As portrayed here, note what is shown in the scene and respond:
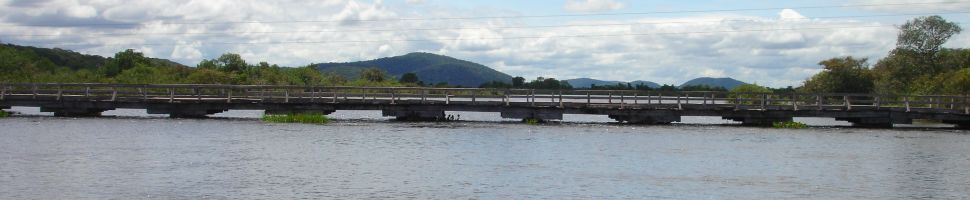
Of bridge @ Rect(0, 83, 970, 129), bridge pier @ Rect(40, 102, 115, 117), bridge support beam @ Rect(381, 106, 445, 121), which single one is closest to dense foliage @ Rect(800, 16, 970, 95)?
bridge @ Rect(0, 83, 970, 129)

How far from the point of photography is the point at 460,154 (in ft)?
128

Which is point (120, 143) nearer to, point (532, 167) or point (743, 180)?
point (532, 167)

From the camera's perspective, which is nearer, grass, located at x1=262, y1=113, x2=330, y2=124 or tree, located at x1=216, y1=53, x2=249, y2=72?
grass, located at x1=262, y1=113, x2=330, y2=124

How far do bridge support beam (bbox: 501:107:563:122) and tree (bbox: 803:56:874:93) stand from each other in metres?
62.2

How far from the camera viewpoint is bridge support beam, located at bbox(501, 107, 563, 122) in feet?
188

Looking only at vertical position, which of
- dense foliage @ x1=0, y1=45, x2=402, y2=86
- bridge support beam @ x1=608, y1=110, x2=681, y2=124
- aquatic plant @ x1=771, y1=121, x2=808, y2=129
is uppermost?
dense foliage @ x1=0, y1=45, x2=402, y2=86

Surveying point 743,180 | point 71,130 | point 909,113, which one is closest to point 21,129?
point 71,130

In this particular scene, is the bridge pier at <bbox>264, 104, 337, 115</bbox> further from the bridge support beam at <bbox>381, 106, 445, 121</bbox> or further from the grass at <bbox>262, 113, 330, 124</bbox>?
the bridge support beam at <bbox>381, 106, 445, 121</bbox>

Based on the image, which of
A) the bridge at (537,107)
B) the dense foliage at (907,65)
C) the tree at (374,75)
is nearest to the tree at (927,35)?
the dense foliage at (907,65)

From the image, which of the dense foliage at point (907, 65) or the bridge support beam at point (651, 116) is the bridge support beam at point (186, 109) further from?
the dense foliage at point (907, 65)

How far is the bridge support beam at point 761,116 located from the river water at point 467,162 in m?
1.83

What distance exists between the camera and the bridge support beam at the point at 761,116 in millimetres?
57094

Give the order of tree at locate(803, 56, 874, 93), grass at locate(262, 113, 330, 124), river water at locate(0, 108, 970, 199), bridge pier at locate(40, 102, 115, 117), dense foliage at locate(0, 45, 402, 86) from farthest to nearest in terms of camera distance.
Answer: tree at locate(803, 56, 874, 93), dense foliage at locate(0, 45, 402, 86), bridge pier at locate(40, 102, 115, 117), grass at locate(262, 113, 330, 124), river water at locate(0, 108, 970, 199)

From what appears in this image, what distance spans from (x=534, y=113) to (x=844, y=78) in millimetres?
64705
